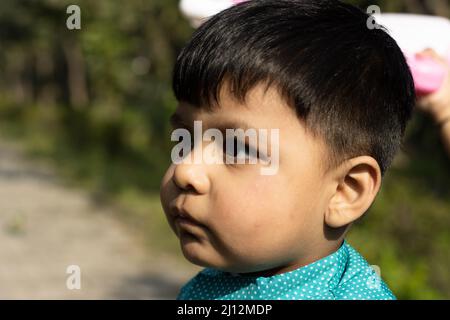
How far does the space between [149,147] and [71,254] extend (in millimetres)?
4739

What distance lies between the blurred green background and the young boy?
2.45 feet

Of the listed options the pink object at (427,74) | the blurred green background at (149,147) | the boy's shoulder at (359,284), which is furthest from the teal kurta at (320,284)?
the blurred green background at (149,147)

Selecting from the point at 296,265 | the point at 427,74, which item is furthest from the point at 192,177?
the point at 427,74

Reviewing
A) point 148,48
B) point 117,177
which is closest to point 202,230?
point 117,177

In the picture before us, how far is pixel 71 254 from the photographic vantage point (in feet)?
19.6

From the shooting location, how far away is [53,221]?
725cm

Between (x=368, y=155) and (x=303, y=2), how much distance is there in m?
0.33

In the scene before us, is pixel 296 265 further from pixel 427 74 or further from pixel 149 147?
pixel 149 147

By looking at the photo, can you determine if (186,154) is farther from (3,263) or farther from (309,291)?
(3,263)

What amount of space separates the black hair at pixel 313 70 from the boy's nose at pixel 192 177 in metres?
0.11

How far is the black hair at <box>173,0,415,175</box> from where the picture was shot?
1386mm

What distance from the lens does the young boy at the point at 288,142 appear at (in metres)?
1.37

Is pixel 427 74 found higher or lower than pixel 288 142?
higher

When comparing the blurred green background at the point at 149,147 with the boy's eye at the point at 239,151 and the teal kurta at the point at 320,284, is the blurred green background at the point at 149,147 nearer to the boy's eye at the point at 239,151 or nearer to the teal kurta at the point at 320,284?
the teal kurta at the point at 320,284
